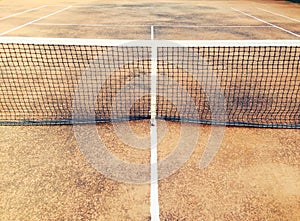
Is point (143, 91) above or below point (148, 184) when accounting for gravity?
above

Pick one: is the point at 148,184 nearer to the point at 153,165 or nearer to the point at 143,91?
the point at 153,165

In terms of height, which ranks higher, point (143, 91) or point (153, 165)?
point (143, 91)

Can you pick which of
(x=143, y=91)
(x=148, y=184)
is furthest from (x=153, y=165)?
(x=143, y=91)

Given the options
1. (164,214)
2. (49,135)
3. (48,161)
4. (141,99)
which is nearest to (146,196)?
(164,214)

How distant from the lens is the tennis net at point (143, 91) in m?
6.20

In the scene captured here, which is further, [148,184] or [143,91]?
[143,91]

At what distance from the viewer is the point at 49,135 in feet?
18.3

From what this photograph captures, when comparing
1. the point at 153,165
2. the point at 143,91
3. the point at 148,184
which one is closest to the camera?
the point at 148,184

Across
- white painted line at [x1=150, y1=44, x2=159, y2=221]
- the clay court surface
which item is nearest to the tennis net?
white painted line at [x1=150, y1=44, x2=159, y2=221]

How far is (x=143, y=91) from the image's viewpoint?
744 centimetres

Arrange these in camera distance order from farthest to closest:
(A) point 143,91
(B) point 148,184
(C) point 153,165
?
(A) point 143,91, (C) point 153,165, (B) point 148,184

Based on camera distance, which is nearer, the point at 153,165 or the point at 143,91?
the point at 153,165

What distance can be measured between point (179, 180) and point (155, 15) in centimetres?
1588

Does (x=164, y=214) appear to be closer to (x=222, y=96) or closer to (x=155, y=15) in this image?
(x=222, y=96)
